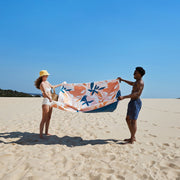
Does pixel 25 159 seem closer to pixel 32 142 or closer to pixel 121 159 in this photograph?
pixel 32 142

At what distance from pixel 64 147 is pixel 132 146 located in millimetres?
1762

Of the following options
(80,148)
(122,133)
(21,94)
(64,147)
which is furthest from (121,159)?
(21,94)

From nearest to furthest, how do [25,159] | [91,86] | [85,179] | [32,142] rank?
[85,179] → [25,159] → [32,142] → [91,86]

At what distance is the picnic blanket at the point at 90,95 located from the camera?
16.5ft

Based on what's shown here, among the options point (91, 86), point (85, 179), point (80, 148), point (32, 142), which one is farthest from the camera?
point (91, 86)

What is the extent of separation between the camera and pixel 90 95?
5457 millimetres

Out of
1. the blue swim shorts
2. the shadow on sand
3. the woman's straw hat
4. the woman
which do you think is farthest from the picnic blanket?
the shadow on sand

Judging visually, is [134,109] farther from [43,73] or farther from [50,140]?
[43,73]

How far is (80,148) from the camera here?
13.6 feet

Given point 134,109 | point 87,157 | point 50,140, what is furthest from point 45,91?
point 134,109

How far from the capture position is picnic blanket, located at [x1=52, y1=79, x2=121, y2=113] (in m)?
5.02

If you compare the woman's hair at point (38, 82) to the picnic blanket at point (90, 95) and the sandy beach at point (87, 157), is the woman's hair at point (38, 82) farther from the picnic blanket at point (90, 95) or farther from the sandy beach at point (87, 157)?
the sandy beach at point (87, 157)

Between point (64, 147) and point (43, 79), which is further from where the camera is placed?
point (43, 79)

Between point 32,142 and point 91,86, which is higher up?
point 91,86
